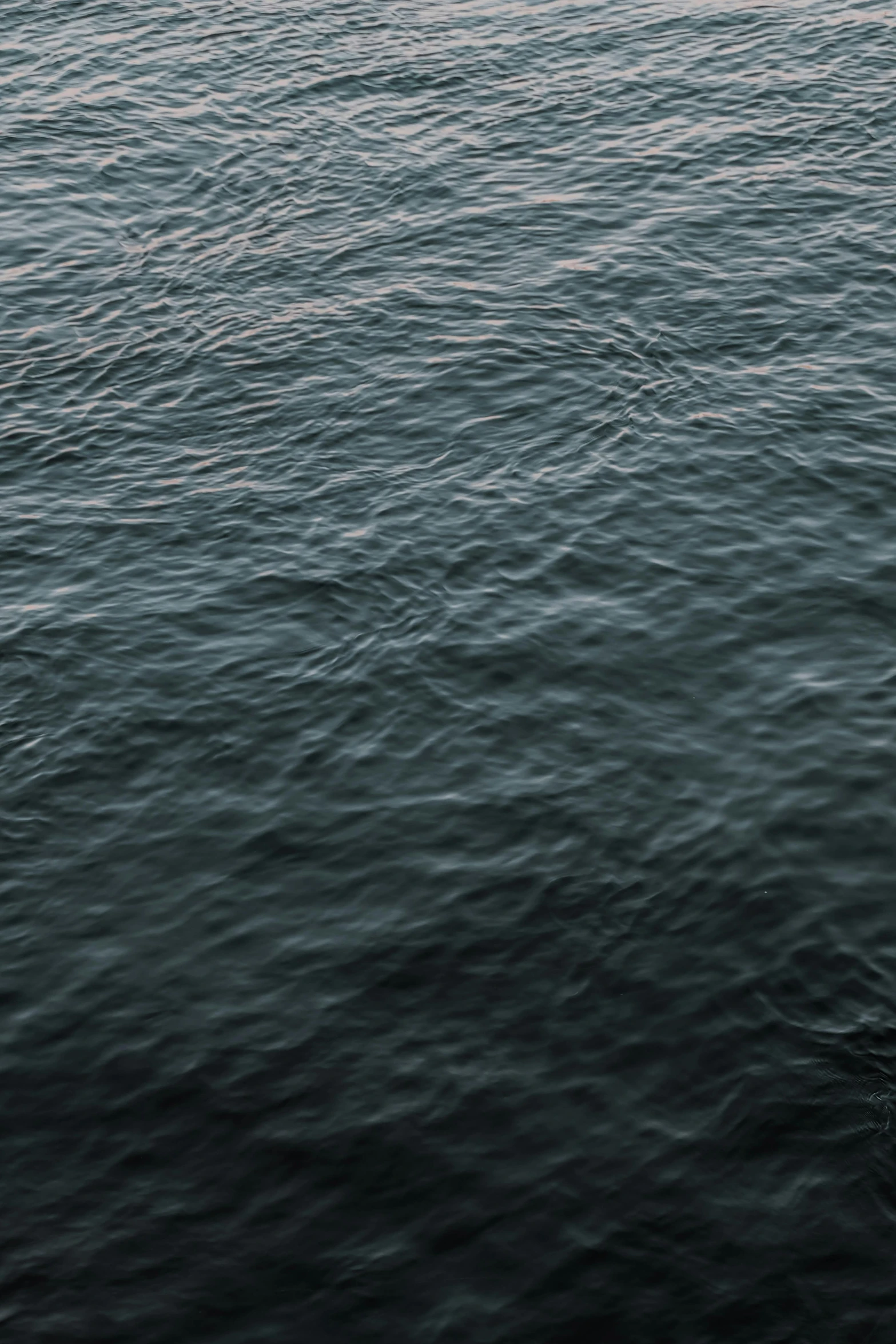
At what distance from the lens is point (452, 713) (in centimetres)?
3878

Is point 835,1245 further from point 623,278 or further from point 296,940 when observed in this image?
point 623,278

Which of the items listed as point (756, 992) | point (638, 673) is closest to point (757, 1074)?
point (756, 992)

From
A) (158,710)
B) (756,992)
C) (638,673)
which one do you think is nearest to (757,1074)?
(756,992)

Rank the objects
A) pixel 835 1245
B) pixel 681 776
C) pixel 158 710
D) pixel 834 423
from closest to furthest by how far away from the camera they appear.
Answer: pixel 835 1245 → pixel 681 776 → pixel 158 710 → pixel 834 423

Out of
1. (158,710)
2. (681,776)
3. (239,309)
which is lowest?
(681,776)

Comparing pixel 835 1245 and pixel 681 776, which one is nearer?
pixel 835 1245

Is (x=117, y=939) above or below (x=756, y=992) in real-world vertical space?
above

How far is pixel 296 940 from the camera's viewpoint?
1275 inches

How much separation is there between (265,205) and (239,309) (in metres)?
8.62

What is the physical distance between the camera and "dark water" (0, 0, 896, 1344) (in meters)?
26.6

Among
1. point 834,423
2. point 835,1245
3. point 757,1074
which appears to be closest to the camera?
point 835,1245

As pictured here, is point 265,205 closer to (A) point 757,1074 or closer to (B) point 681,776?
(B) point 681,776

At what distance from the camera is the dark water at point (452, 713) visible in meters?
26.6

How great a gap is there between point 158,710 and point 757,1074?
1784cm
